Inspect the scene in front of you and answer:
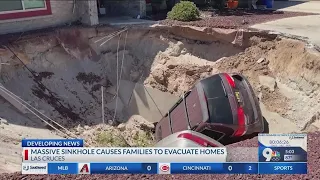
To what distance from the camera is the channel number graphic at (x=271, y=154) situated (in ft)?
15.2

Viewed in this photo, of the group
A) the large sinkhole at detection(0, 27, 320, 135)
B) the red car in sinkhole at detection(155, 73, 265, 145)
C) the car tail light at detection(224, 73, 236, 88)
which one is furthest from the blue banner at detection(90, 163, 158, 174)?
the large sinkhole at detection(0, 27, 320, 135)

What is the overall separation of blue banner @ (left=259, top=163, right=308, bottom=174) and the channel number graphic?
0.10 metres

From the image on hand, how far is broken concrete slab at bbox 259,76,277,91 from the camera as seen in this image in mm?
10513

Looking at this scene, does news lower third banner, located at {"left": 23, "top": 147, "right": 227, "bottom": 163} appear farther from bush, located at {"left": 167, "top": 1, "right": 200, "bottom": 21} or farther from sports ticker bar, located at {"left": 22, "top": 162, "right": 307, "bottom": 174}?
bush, located at {"left": 167, "top": 1, "right": 200, "bottom": 21}

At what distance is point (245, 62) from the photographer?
11.8m

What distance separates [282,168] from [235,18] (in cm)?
1077

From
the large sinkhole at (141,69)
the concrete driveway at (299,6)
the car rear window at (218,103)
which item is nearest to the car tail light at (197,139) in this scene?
the car rear window at (218,103)

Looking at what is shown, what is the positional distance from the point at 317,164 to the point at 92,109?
25.4 feet

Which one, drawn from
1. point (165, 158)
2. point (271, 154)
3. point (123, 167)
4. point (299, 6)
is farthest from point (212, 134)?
point (299, 6)

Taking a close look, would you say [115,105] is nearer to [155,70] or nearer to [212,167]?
[155,70]

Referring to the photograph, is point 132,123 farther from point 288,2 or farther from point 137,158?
point 288,2

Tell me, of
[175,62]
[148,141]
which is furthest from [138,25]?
[148,141]

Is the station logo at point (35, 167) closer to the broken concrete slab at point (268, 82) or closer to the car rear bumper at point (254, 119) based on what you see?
the car rear bumper at point (254, 119)

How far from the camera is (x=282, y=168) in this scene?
4773 millimetres
